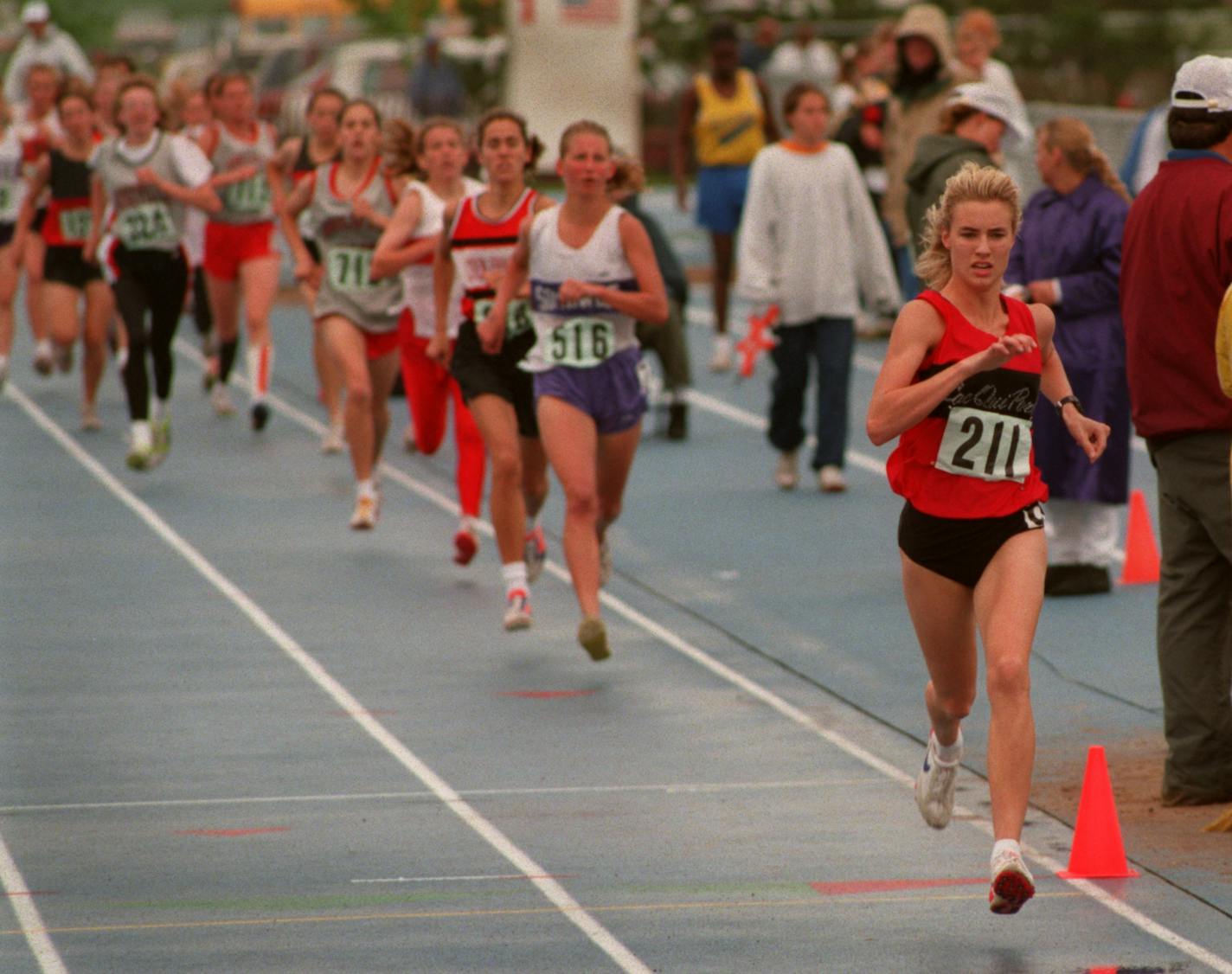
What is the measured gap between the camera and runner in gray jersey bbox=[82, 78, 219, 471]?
49.9 feet

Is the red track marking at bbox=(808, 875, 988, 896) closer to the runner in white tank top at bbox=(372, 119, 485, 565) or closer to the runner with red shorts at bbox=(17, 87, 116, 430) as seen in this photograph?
the runner in white tank top at bbox=(372, 119, 485, 565)

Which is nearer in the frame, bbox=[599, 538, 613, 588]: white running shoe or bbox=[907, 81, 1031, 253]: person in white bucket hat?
bbox=[599, 538, 613, 588]: white running shoe

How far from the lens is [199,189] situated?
15352 millimetres

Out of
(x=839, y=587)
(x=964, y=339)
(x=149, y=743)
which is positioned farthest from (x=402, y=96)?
(x=964, y=339)

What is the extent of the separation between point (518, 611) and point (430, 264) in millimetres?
2478

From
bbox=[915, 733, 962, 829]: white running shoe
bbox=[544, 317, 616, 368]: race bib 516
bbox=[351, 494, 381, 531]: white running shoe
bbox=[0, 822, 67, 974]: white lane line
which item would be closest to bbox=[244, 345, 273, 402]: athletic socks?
bbox=[351, 494, 381, 531]: white running shoe

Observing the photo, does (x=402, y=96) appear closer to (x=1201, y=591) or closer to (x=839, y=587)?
(x=839, y=587)

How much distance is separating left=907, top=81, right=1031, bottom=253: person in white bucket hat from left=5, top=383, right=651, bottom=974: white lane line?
3.57 metres

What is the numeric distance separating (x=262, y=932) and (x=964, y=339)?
246cm

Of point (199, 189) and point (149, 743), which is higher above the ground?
point (199, 189)

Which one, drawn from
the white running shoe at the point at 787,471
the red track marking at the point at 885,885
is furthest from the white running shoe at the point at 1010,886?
the white running shoe at the point at 787,471

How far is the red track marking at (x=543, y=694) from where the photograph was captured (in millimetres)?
9867

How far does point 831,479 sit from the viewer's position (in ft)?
48.1

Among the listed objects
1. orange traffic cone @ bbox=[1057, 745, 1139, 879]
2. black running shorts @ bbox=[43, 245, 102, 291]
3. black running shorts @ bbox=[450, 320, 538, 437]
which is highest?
black running shorts @ bbox=[450, 320, 538, 437]
